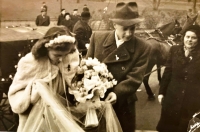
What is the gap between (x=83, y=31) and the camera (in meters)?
2.39

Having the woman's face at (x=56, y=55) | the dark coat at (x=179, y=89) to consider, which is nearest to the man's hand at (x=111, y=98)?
the dark coat at (x=179, y=89)

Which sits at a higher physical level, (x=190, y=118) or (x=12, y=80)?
(x=12, y=80)

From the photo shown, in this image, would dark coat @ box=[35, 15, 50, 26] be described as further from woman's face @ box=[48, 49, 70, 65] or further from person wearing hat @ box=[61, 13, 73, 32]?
woman's face @ box=[48, 49, 70, 65]

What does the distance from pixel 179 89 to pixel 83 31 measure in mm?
903

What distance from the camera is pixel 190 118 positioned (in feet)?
7.84

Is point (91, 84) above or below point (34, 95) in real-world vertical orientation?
above

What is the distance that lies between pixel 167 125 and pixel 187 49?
2.08 feet

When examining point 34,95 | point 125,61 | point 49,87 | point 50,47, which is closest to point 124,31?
point 125,61

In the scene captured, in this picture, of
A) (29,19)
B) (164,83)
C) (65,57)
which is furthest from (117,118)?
(29,19)

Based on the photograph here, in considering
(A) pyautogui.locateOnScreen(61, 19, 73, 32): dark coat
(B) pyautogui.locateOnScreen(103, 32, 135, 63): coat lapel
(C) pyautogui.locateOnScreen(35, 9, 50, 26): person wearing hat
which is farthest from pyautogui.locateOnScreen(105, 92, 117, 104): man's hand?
(C) pyautogui.locateOnScreen(35, 9, 50, 26): person wearing hat

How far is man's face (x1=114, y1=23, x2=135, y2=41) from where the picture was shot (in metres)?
2.37

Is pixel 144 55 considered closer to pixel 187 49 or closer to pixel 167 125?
pixel 187 49

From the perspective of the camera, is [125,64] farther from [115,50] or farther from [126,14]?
[126,14]

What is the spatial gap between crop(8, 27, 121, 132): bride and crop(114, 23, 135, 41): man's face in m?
0.36
